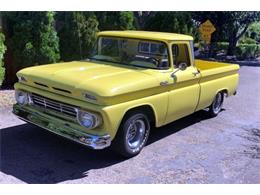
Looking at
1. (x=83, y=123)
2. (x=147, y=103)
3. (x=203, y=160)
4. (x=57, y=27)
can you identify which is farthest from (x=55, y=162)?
(x=57, y=27)

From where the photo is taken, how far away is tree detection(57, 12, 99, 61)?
10.0m

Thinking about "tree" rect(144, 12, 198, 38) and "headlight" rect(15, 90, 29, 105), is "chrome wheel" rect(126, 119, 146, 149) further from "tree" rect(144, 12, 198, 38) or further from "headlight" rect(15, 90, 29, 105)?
"tree" rect(144, 12, 198, 38)

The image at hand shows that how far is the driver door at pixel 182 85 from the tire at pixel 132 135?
0.58 metres

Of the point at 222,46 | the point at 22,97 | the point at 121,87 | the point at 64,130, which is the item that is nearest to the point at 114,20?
the point at 22,97

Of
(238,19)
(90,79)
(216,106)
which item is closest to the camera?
(90,79)

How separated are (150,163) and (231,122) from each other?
3.00 meters

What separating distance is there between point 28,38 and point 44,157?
439cm

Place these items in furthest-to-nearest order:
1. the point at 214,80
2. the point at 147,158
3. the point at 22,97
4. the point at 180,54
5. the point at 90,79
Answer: the point at 214,80
the point at 180,54
the point at 22,97
the point at 147,158
the point at 90,79

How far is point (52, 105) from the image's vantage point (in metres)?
5.41

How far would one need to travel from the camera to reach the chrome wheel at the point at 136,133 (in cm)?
548

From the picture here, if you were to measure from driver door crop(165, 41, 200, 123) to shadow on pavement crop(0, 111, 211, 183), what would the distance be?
0.62 m

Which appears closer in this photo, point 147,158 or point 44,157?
point 44,157

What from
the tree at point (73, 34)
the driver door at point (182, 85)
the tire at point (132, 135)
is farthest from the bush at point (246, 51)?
the tire at point (132, 135)

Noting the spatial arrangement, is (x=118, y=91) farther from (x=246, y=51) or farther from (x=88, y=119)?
(x=246, y=51)
